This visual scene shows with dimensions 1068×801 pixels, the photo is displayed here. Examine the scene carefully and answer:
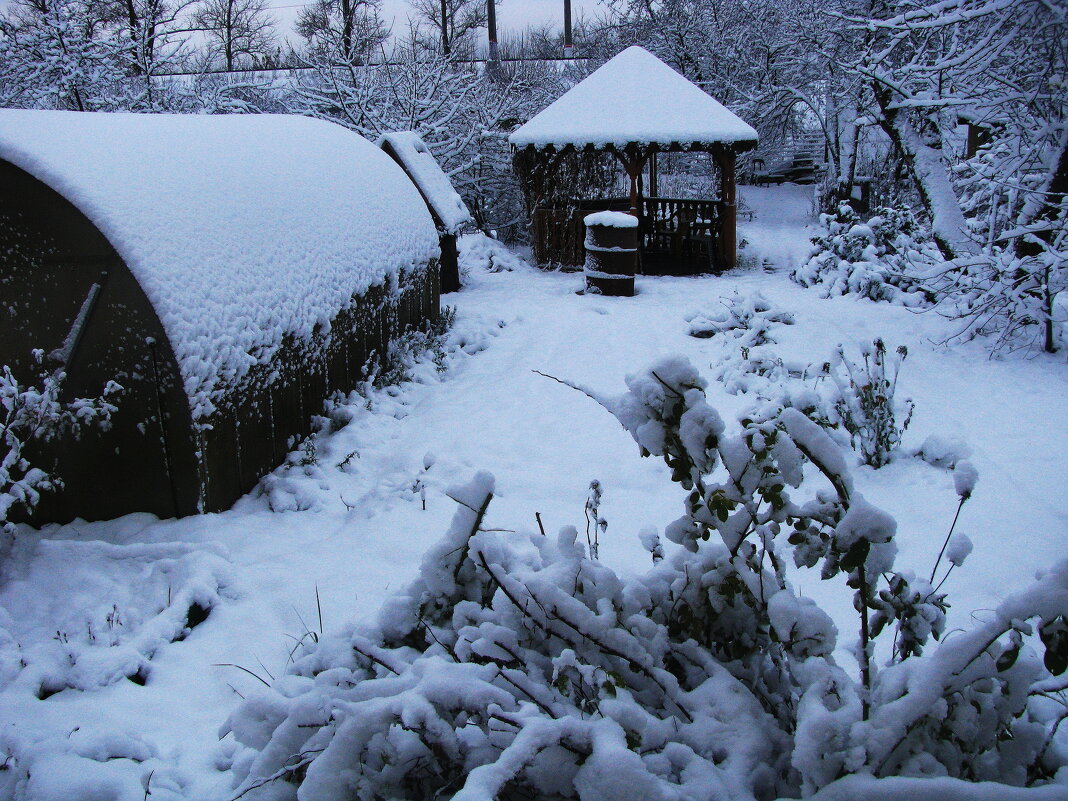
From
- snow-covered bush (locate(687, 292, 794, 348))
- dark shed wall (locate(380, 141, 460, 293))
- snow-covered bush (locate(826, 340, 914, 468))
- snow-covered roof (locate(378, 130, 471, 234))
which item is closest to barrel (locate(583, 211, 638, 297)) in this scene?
snow-covered roof (locate(378, 130, 471, 234))

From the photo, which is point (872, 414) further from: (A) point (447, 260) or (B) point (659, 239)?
(B) point (659, 239)

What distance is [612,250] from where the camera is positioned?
1064cm

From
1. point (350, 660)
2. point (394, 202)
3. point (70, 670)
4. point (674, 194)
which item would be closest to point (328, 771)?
point (350, 660)

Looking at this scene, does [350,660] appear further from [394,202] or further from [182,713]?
[394,202]

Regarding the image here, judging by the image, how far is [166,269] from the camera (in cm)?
382

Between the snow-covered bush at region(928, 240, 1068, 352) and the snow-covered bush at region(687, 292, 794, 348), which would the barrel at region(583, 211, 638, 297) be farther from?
the snow-covered bush at region(928, 240, 1068, 352)

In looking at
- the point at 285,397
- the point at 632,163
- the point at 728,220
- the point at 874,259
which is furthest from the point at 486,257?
the point at 285,397

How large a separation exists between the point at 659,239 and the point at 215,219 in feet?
35.6

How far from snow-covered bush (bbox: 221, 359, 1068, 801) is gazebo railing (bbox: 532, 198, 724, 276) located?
11740 mm

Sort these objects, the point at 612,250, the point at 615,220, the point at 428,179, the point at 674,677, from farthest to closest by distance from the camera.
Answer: the point at 428,179 < the point at 612,250 < the point at 615,220 < the point at 674,677

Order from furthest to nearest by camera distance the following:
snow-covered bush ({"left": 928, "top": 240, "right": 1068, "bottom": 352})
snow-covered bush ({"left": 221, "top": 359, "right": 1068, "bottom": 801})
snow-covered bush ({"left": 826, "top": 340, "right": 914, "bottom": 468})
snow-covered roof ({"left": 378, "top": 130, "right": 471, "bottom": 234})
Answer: snow-covered roof ({"left": 378, "top": 130, "right": 471, "bottom": 234})
snow-covered bush ({"left": 928, "top": 240, "right": 1068, "bottom": 352})
snow-covered bush ({"left": 826, "top": 340, "right": 914, "bottom": 468})
snow-covered bush ({"left": 221, "top": 359, "right": 1068, "bottom": 801})

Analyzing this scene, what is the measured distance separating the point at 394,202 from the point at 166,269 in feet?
12.7

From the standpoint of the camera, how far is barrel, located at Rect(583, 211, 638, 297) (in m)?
10.6

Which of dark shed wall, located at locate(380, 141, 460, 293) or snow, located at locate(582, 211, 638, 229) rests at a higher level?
snow, located at locate(582, 211, 638, 229)
